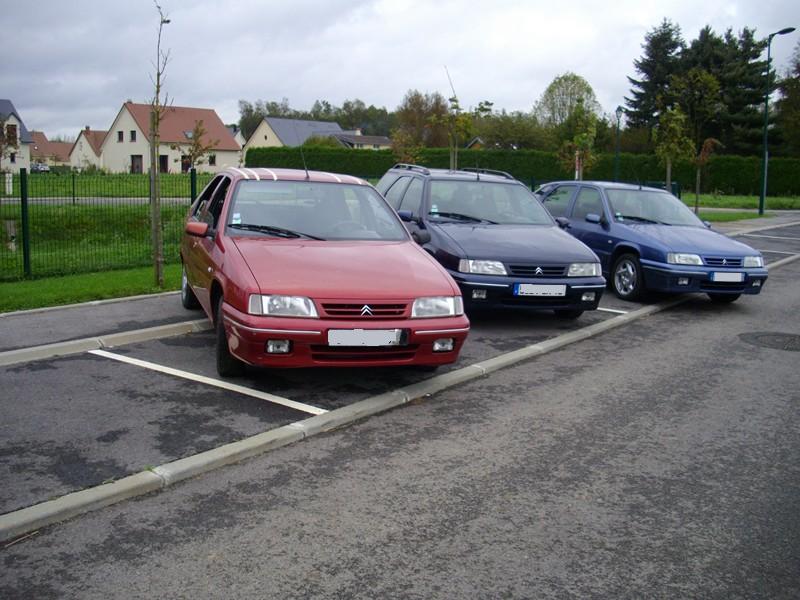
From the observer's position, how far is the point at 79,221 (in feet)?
48.8

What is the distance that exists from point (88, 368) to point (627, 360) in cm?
505

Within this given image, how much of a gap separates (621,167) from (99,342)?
51.2 m

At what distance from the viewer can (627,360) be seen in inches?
317

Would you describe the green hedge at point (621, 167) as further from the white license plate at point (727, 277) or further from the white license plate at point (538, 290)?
the white license plate at point (538, 290)

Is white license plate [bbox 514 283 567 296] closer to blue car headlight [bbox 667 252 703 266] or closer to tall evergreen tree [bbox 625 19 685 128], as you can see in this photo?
blue car headlight [bbox 667 252 703 266]

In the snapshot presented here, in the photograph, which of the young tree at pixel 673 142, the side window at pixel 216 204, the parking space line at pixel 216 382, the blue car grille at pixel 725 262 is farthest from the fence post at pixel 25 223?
the young tree at pixel 673 142

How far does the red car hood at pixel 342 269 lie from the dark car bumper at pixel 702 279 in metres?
5.02

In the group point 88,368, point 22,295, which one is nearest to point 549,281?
point 88,368

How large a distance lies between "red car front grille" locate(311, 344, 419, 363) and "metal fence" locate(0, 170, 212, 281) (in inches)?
316

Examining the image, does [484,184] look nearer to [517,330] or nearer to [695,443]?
[517,330]

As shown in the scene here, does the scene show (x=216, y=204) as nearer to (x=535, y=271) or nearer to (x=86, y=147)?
(x=535, y=271)

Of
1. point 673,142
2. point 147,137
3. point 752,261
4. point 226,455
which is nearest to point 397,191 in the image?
point 752,261

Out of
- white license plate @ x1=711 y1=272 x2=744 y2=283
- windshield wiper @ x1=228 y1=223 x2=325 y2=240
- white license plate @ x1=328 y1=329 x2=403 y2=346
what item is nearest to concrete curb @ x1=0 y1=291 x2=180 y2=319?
windshield wiper @ x1=228 y1=223 x2=325 y2=240

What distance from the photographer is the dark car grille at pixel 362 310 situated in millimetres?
5926
